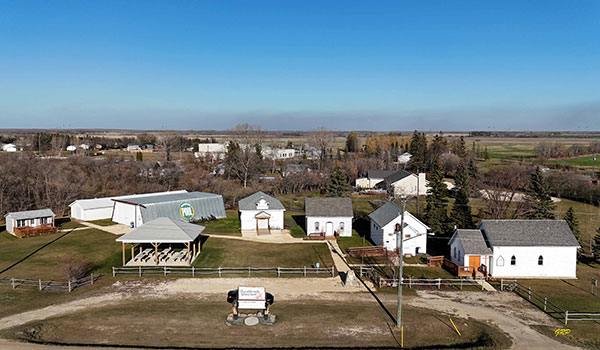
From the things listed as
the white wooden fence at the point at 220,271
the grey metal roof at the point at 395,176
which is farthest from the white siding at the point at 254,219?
the grey metal roof at the point at 395,176

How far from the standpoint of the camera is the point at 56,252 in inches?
1454

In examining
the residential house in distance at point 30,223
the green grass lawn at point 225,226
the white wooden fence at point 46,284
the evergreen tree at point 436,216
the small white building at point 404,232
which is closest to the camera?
the white wooden fence at point 46,284

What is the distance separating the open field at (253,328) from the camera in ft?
67.2

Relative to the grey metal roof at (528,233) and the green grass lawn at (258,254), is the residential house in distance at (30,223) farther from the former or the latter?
the grey metal roof at (528,233)

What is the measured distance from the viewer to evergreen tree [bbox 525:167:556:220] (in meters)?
45.4

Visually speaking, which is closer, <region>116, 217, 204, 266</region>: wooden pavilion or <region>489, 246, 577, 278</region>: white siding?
<region>489, 246, 577, 278</region>: white siding

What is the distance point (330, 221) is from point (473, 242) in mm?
15910

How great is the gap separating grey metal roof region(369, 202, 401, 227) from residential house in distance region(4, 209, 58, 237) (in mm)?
34573

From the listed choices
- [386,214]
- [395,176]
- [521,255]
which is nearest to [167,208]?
[386,214]

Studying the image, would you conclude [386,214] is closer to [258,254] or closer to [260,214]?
[258,254]

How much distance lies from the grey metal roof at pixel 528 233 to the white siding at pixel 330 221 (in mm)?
14368

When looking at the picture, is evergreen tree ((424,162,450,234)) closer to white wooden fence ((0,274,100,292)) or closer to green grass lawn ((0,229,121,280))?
green grass lawn ((0,229,121,280))

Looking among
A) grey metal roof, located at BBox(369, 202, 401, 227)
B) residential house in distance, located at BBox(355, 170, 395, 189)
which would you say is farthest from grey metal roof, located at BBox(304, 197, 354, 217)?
residential house in distance, located at BBox(355, 170, 395, 189)

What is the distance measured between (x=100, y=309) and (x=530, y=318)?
2545 centimetres
